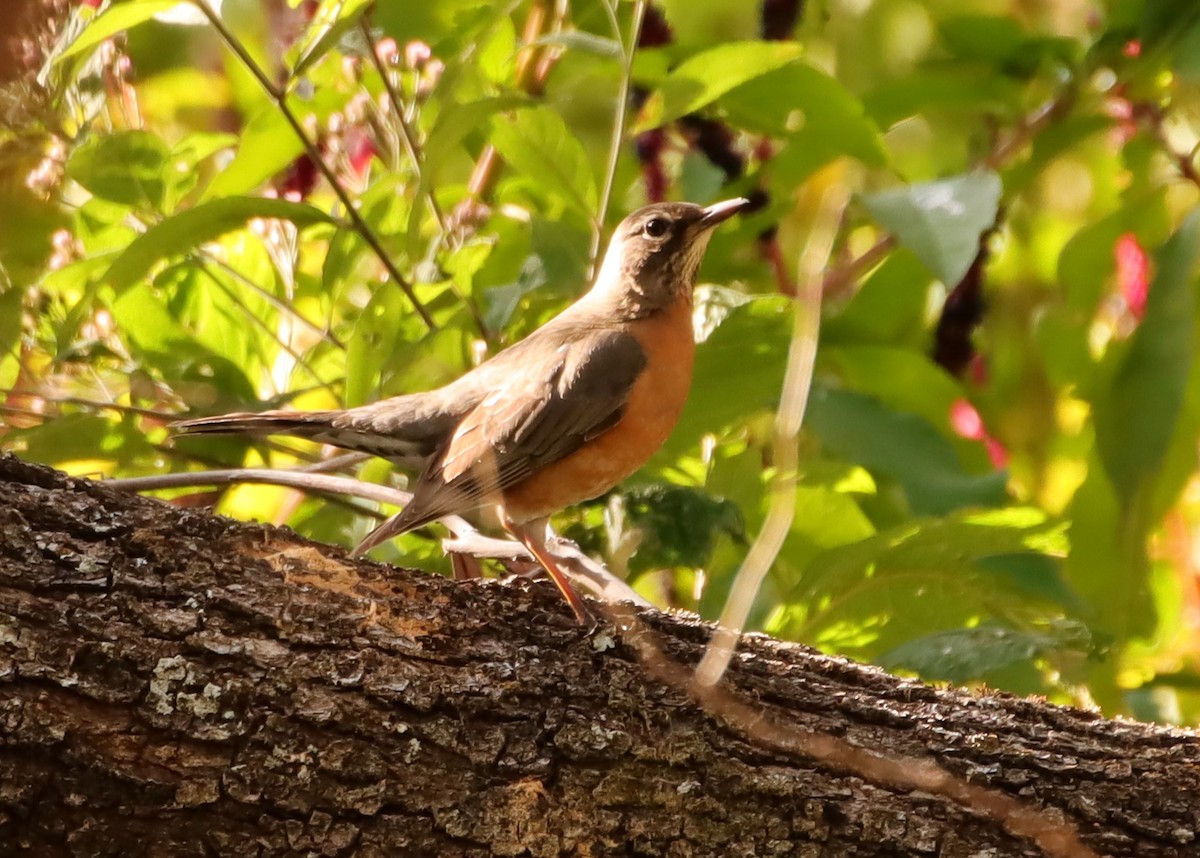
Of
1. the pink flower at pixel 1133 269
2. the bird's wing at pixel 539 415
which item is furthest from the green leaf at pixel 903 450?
the pink flower at pixel 1133 269

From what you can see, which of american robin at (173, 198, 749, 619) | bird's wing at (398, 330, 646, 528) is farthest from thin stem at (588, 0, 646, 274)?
bird's wing at (398, 330, 646, 528)

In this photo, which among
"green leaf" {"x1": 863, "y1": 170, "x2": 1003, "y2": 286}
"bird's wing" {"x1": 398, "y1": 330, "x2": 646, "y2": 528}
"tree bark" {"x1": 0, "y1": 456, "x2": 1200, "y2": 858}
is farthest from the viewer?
"bird's wing" {"x1": 398, "y1": 330, "x2": 646, "y2": 528}

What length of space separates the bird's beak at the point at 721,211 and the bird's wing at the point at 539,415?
1.65ft

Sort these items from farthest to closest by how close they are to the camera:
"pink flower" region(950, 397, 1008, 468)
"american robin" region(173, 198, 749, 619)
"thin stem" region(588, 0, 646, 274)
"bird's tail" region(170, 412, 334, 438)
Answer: "pink flower" region(950, 397, 1008, 468) < "american robin" region(173, 198, 749, 619) < "bird's tail" region(170, 412, 334, 438) < "thin stem" region(588, 0, 646, 274)

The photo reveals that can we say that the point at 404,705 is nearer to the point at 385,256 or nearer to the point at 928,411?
the point at 385,256

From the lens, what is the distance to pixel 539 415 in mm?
4098

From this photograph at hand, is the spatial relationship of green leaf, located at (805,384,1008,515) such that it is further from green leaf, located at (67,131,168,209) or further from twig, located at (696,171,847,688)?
green leaf, located at (67,131,168,209)

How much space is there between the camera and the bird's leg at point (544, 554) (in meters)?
2.75

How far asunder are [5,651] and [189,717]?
0.28 m

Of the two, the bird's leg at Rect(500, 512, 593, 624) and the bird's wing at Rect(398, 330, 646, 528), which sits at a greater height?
the bird's wing at Rect(398, 330, 646, 528)

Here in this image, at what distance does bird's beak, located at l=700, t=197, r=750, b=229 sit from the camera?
4.23m

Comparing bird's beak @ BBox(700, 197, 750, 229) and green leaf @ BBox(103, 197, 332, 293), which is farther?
bird's beak @ BBox(700, 197, 750, 229)

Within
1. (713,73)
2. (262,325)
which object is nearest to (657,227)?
(713,73)

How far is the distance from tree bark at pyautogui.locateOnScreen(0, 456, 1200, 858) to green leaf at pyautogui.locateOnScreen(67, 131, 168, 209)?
5.05 ft
